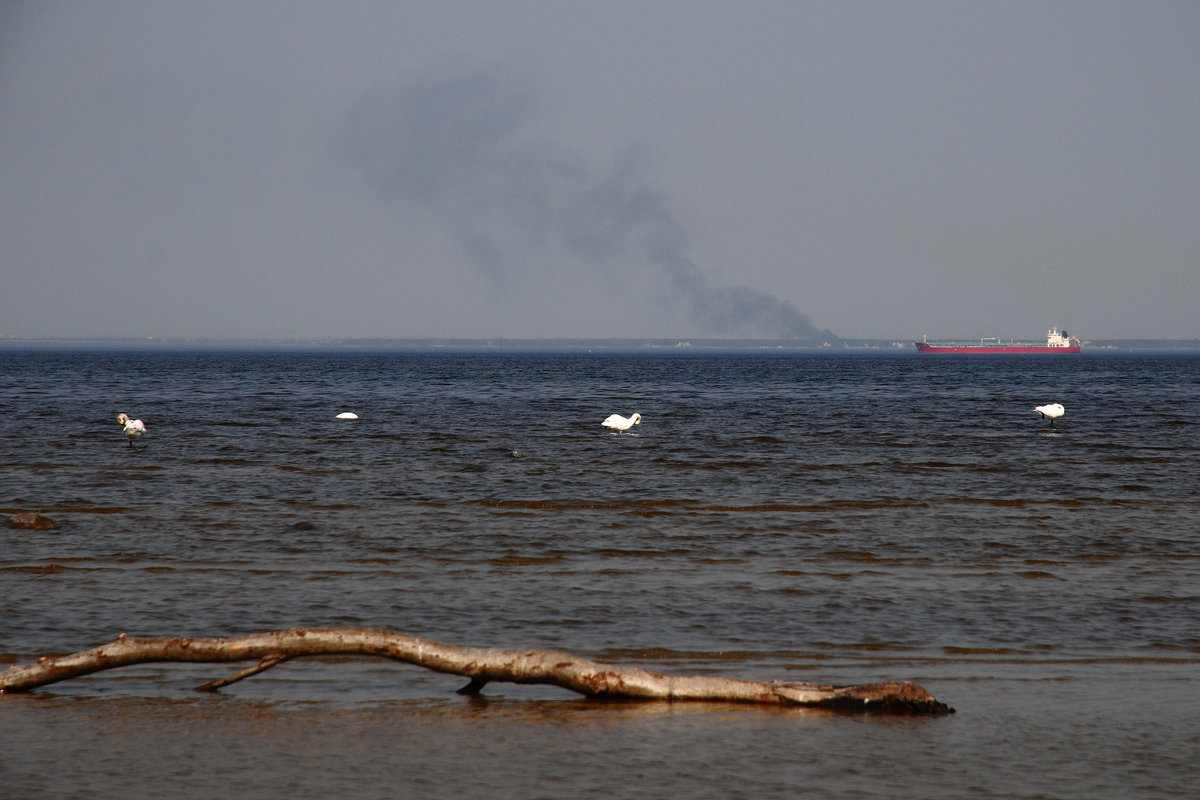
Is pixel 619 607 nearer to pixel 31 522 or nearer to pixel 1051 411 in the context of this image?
pixel 31 522

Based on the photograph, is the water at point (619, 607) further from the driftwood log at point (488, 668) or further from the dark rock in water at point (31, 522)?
the dark rock in water at point (31, 522)

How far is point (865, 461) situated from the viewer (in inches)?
1061

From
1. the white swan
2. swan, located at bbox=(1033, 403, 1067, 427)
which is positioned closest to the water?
the white swan

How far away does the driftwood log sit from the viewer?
24.4 ft

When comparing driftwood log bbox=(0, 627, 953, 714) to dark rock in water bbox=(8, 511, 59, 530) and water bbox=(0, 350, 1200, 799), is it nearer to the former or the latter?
water bbox=(0, 350, 1200, 799)

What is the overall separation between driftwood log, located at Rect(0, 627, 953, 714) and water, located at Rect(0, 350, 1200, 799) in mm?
170

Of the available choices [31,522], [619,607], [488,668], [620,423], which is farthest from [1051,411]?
[488,668]

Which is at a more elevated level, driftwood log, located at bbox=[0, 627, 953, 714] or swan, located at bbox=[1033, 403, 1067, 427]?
swan, located at bbox=[1033, 403, 1067, 427]

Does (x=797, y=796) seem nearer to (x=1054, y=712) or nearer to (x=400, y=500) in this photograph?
(x=1054, y=712)

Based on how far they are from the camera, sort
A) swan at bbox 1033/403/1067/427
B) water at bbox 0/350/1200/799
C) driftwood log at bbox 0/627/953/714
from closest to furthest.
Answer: water at bbox 0/350/1200/799, driftwood log at bbox 0/627/953/714, swan at bbox 1033/403/1067/427

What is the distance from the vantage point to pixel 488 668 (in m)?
7.66

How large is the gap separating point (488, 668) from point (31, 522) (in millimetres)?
10978

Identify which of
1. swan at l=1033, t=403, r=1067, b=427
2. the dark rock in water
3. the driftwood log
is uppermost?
swan at l=1033, t=403, r=1067, b=427

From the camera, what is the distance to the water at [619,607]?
637 cm
